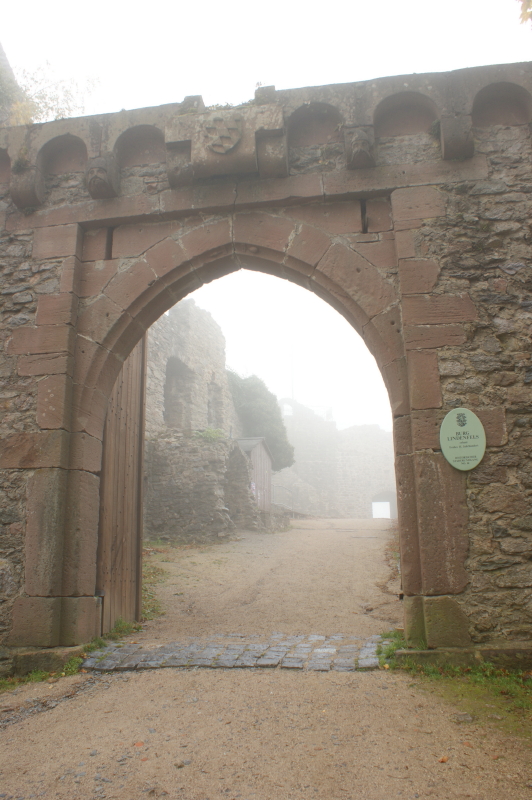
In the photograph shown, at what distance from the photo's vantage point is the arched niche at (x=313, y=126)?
4.42 m

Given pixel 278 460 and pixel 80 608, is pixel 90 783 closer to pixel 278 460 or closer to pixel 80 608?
pixel 80 608

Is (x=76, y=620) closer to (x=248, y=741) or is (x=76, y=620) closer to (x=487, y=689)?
(x=248, y=741)

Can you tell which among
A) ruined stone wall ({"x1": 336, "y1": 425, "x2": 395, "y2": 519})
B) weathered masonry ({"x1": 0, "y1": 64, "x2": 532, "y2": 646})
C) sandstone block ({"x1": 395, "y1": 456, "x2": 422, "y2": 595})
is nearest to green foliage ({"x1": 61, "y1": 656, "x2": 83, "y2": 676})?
weathered masonry ({"x1": 0, "y1": 64, "x2": 532, "y2": 646})

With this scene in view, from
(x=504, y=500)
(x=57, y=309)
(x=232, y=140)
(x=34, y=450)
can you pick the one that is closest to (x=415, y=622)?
(x=504, y=500)

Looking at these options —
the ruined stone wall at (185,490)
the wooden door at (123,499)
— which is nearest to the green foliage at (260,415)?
the ruined stone wall at (185,490)

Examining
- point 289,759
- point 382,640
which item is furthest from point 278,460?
point 289,759

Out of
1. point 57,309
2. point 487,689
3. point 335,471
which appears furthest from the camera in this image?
point 335,471

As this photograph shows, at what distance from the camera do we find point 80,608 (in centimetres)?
405

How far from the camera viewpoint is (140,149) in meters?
4.72

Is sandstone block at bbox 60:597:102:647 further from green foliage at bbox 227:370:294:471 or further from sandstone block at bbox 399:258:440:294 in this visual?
green foliage at bbox 227:370:294:471

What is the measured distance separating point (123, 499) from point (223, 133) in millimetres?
3378

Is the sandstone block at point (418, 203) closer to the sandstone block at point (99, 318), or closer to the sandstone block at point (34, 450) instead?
the sandstone block at point (99, 318)

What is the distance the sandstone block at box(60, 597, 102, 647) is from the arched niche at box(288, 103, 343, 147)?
3974 millimetres

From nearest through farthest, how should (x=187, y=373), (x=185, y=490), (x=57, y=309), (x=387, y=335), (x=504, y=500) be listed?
(x=504, y=500), (x=387, y=335), (x=57, y=309), (x=185, y=490), (x=187, y=373)
